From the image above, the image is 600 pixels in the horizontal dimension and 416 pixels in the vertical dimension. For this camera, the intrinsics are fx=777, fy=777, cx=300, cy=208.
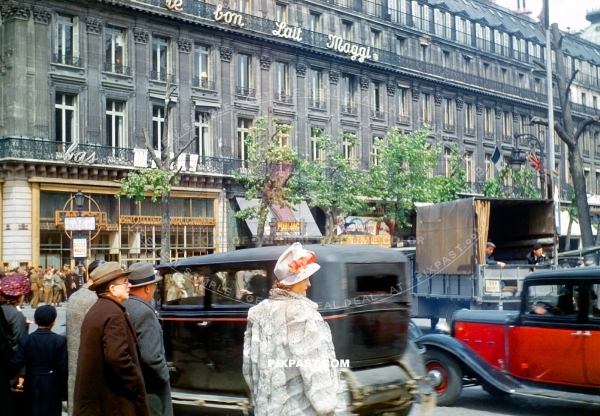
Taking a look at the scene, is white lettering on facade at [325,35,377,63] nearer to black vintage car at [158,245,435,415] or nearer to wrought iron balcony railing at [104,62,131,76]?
wrought iron balcony railing at [104,62,131,76]

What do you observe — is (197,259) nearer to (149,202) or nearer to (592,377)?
(592,377)

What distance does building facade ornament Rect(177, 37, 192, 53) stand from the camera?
118ft

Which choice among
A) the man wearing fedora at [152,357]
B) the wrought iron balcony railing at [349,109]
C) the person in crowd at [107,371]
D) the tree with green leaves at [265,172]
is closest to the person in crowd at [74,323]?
the man wearing fedora at [152,357]

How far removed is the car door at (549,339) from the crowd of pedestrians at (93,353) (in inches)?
210

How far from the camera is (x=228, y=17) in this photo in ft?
122

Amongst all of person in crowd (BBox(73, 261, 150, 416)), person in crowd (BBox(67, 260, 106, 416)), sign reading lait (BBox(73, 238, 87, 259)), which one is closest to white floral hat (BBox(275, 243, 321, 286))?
person in crowd (BBox(73, 261, 150, 416))

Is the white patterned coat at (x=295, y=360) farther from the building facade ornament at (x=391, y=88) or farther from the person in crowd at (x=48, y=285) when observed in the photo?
the building facade ornament at (x=391, y=88)

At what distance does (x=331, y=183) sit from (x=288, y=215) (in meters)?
2.64

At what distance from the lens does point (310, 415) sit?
4.71 metres

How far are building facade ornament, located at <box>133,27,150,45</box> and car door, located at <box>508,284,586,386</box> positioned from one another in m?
27.5

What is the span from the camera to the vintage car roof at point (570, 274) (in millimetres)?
9289

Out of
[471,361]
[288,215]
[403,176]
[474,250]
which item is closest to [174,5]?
[288,215]

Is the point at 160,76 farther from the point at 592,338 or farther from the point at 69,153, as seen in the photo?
the point at 592,338

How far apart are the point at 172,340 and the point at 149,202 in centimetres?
2526
